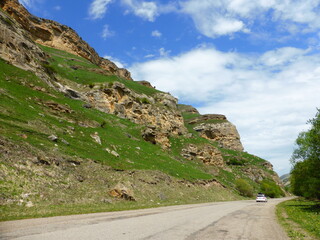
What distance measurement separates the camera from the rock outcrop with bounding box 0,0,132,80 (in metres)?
103

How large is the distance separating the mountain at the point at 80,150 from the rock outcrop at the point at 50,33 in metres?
2.44

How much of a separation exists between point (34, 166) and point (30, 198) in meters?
4.86

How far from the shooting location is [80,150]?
105ft

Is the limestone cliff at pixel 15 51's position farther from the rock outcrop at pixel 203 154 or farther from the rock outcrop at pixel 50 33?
the rock outcrop at pixel 50 33

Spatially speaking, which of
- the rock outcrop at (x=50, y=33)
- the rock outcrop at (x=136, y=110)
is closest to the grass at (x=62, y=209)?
the rock outcrop at (x=136, y=110)

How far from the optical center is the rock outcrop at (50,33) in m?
103

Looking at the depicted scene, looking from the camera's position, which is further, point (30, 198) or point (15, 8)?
point (15, 8)

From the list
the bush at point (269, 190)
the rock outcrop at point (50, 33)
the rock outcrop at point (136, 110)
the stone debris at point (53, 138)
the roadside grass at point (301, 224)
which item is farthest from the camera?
the rock outcrop at point (50, 33)

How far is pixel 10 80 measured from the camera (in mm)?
41625

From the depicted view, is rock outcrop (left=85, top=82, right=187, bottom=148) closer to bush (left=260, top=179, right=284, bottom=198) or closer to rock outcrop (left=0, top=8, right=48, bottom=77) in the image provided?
rock outcrop (left=0, top=8, right=48, bottom=77)

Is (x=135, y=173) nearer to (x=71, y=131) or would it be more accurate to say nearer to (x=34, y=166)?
(x=71, y=131)

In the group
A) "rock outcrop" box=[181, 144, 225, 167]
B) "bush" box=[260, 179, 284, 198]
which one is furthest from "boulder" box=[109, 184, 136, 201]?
"bush" box=[260, 179, 284, 198]

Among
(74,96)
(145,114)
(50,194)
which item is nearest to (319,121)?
(50,194)

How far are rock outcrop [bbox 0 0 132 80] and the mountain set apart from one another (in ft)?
8.02
